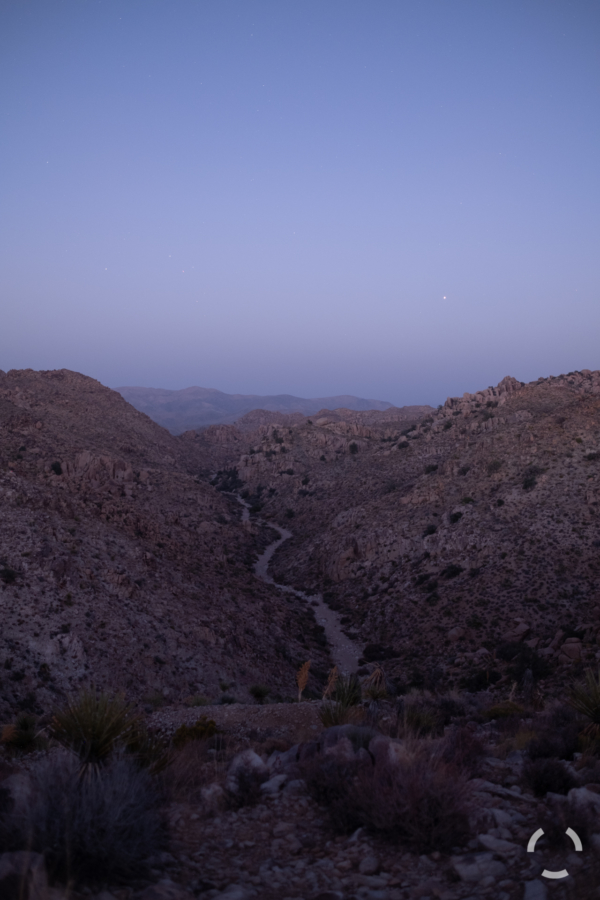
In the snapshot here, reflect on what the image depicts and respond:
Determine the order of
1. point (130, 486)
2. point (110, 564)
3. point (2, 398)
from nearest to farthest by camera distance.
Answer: point (110, 564)
point (130, 486)
point (2, 398)

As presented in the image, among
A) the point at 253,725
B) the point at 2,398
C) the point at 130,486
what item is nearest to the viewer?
the point at 253,725

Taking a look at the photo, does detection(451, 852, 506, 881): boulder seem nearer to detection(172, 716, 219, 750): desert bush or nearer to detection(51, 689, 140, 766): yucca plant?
detection(51, 689, 140, 766): yucca plant

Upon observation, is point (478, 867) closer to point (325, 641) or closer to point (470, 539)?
point (325, 641)

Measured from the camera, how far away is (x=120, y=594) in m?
18.6

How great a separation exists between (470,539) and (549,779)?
22.9 m

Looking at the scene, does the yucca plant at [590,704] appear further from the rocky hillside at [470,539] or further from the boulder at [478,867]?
the rocky hillside at [470,539]

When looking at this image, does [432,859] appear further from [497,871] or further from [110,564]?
[110,564]

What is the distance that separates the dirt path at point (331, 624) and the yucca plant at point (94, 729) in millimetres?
15757

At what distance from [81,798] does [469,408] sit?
4811 centimetres

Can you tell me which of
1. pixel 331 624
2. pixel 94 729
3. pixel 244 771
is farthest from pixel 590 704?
pixel 331 624

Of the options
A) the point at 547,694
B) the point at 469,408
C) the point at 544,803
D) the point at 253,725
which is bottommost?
the point at 547,694

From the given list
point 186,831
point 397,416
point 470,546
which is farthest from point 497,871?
point 397,416

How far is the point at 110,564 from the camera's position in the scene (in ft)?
65.6

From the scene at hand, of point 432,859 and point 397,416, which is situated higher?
point 397,416
